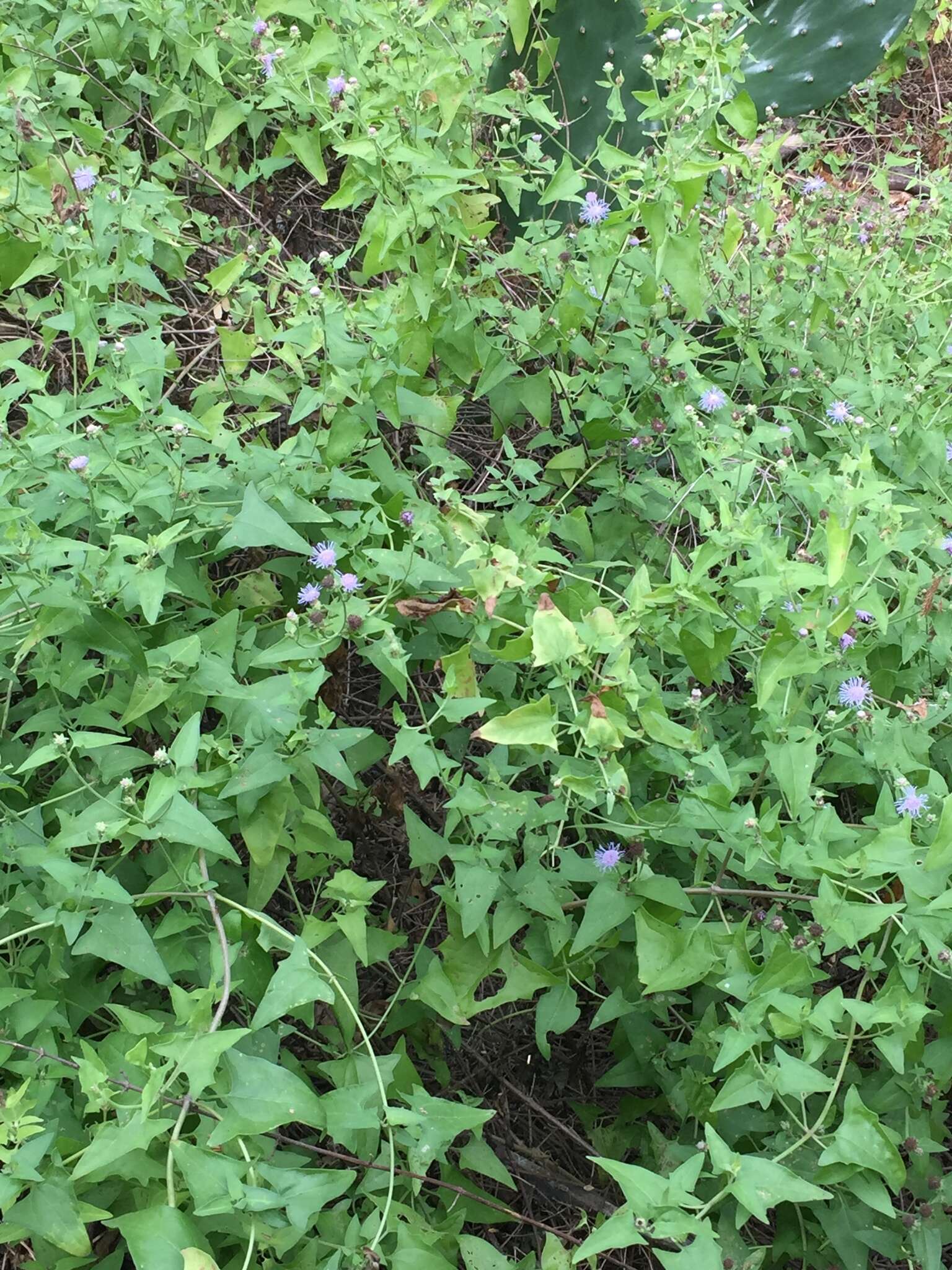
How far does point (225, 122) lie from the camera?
2775 millimetres

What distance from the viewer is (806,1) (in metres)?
3.47

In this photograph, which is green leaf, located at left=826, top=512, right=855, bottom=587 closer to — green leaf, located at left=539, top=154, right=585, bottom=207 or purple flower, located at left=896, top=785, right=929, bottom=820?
purple flower, located at left=896, top=785, right=929, bottom=820

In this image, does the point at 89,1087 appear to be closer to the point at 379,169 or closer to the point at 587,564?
the point at 587,564

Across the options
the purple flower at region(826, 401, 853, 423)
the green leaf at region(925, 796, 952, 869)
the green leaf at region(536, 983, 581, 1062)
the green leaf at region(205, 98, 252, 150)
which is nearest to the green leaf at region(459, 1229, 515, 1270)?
the green leaf at region(536, 983, 581, 1062)

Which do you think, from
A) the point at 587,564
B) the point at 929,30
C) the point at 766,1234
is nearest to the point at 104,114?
the point at 587,564

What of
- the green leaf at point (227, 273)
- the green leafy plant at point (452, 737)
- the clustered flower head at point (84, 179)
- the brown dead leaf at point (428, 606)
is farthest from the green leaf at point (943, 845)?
the clustered flower head at point (84, 179)

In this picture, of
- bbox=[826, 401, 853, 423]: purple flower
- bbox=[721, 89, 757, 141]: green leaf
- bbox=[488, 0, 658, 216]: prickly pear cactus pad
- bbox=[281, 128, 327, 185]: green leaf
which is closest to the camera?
bbox=[721, 89, 757, 141]: green leaf

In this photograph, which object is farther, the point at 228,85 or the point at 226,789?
the point at 228,85

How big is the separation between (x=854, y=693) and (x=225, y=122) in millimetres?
2081

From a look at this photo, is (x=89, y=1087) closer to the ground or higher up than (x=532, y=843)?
higher up

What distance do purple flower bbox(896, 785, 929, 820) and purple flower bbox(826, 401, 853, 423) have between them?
0.94 metres

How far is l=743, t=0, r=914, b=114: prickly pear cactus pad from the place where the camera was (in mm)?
3438

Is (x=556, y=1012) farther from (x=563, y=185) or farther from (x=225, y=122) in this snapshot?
(x=225, y=122)

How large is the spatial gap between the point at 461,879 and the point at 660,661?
571mm
